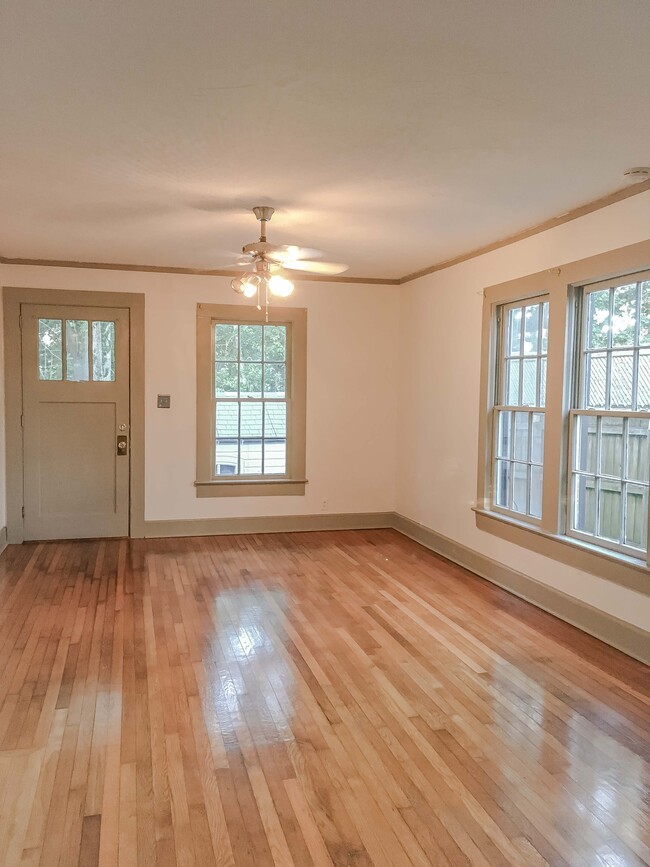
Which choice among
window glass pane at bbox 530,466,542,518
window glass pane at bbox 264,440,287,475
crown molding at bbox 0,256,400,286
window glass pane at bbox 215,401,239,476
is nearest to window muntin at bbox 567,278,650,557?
window glass pane at bbox 530,466,542,518

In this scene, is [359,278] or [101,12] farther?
[359,278]

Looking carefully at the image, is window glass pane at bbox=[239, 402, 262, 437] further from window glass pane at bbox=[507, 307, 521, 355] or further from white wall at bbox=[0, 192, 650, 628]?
window glass pane at bbox=[507, 307, 521, 355]

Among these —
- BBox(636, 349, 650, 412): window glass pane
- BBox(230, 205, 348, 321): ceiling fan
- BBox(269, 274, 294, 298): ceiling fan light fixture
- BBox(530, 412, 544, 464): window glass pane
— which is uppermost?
BBox(230, 205, 348, 321): ceiling fan

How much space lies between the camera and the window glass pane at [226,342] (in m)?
6.64

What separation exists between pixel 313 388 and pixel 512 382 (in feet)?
7.57

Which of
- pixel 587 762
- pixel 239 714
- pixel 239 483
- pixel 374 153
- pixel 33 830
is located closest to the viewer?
pixel 33 830

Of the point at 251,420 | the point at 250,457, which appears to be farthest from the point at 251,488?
the point at 251,420

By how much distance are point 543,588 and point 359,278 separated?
12.1 ft

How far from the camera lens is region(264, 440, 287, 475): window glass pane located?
681 centimetres

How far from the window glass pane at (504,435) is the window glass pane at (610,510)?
3.52ft

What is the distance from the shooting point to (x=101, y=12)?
2.05 meters

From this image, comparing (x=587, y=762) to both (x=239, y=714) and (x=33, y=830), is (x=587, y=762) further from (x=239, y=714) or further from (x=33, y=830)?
(x=33, y=830)

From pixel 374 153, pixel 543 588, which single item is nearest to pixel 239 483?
pixel 543 588

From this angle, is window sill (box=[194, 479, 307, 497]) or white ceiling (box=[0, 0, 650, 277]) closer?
white ceiling (box=[0, 0, 650, 277])
